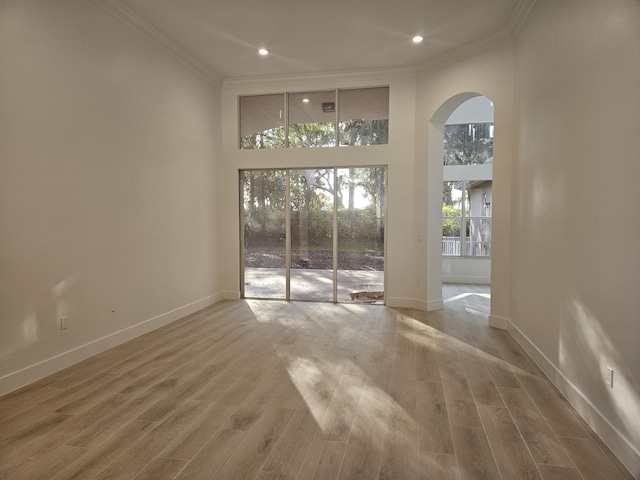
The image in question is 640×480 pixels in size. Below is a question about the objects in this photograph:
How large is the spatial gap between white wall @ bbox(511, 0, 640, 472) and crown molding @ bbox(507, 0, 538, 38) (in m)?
0.09

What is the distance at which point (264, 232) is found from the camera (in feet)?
20.6

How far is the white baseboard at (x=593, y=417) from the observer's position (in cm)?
194

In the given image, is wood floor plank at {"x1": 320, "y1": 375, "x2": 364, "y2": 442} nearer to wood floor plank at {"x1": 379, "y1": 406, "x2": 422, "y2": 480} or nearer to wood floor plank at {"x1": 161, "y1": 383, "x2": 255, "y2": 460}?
wood floor plank at {"x1": 379, "y1": 406, "x2": 422, "y2": 480}

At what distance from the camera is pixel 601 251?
2.28 m

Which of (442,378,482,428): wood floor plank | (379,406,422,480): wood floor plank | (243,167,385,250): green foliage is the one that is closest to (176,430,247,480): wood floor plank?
(379,406,422,480): wood floor plank

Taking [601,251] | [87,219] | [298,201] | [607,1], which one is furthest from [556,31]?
[87,219]

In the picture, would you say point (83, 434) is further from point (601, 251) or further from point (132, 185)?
point (601, 251)

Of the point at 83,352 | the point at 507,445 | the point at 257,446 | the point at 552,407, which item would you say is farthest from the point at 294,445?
the point at 83,352

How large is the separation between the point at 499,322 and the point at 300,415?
3.13 metres

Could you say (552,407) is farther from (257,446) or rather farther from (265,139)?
(265,139)

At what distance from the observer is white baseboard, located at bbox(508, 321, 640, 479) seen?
1.94 metres

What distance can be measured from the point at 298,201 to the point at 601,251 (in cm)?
444

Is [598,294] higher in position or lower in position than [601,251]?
lower

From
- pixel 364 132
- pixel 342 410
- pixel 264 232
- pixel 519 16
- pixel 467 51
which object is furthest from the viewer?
pixel 264 232
